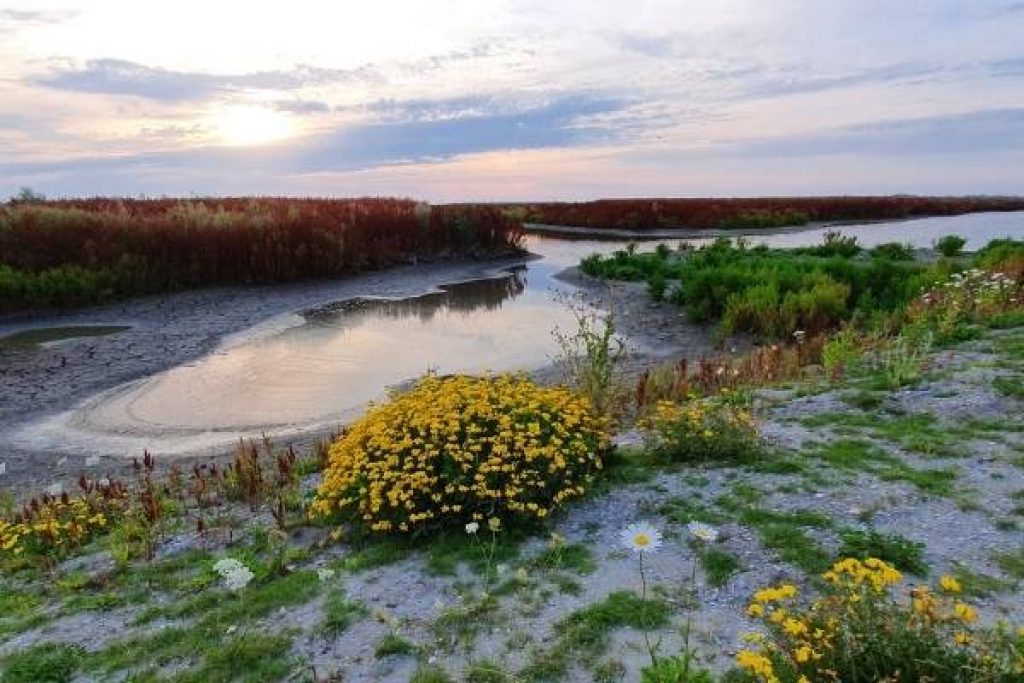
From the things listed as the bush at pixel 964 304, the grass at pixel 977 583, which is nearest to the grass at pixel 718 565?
the grass at pixel 977 583

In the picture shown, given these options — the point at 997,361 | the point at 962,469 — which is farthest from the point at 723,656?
the point at 997,361

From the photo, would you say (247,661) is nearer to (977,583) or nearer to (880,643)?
(880,643)

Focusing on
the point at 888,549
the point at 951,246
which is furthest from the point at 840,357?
the point at 951,246

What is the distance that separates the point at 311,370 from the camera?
1249 cm

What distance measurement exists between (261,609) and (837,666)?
3.04m

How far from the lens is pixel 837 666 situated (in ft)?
9.32

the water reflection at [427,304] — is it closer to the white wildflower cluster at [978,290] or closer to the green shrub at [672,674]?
the white wildflower cluster at [978,290]

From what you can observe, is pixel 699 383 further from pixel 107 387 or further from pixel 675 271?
pixel 675 271

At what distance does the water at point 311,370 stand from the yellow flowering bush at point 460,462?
4.12 meters

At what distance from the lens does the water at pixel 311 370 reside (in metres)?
9.57

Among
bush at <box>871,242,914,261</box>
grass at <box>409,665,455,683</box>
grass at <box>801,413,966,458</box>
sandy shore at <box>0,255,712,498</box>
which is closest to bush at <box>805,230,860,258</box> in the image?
bush at <box>871,242,914,261</box>

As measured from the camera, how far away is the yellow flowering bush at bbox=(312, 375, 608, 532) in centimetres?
502

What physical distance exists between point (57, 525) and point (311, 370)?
6758mm

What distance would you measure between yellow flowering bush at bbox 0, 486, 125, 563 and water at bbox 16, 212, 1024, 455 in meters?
2.29
